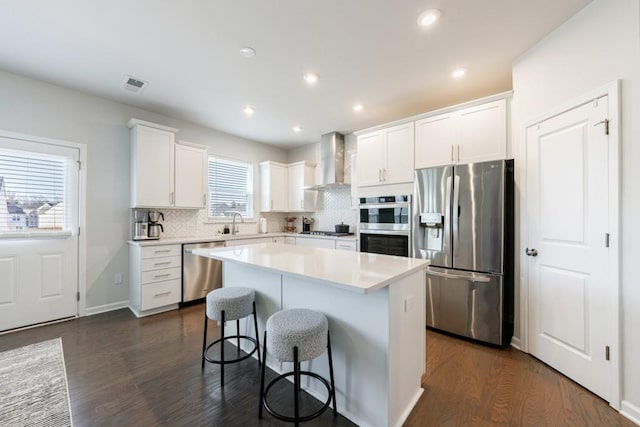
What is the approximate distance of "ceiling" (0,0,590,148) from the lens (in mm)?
1925

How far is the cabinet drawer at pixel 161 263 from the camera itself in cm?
329

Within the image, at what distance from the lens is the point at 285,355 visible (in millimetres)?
1428

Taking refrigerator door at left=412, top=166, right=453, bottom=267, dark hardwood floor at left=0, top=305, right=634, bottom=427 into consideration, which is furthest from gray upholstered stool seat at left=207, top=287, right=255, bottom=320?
refrigerator door at left=412, top=166, right=453, bottom=267

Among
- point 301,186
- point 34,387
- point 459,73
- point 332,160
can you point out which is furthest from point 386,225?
point 34,387

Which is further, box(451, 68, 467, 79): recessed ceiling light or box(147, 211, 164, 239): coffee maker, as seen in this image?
box(147, 211, 164, 239): coffee maker

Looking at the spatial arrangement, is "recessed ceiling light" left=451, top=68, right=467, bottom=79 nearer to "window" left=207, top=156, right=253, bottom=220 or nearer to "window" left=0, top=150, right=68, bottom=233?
"window" left=207, top=156, right=253, bottom=220

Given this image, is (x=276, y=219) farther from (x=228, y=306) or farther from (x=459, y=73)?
(x=459, y=73)

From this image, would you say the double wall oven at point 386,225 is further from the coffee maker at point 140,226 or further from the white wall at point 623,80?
the coffee maker at point 140,226

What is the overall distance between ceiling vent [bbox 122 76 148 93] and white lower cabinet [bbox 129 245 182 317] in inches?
78.2

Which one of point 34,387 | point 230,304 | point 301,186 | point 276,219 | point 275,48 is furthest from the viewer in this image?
point 276,219

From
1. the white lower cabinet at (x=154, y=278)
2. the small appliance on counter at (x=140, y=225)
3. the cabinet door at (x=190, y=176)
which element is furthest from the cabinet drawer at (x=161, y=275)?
the cabinet door at (x=190, y=176)

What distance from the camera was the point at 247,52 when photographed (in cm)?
242

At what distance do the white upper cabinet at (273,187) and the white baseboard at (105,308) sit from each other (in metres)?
2.71

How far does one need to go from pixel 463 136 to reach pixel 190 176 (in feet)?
12.7
